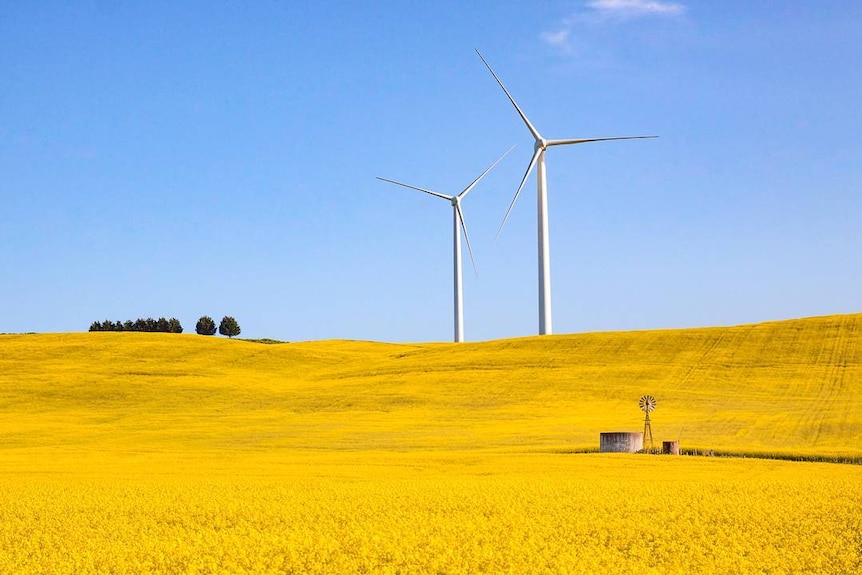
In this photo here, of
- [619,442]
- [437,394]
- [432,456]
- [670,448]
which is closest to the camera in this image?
[432,456]

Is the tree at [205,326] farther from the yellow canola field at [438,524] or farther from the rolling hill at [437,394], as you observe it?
the yellow canola field at [438,524]

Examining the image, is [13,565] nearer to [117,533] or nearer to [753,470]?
[117,533]

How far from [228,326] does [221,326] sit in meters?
1.51

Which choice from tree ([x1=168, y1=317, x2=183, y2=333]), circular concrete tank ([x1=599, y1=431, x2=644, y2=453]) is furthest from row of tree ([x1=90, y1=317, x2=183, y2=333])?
circular concrete tank ([x1=599, y1=431, x2=644, y2=453])

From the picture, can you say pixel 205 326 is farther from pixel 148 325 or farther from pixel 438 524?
pixel 438 524

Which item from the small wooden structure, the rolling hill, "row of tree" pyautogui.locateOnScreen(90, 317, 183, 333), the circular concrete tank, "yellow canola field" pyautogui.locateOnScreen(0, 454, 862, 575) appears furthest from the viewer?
"row of tree" pyautogui.locateOnScreen(90, 317, 183, 333)

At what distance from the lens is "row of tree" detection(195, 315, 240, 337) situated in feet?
555

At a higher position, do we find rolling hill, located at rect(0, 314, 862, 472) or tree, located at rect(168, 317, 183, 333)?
tree, located at rect(168, 317, 183, 333)

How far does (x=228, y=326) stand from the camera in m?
172

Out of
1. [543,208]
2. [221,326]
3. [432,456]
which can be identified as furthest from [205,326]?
[432,456]

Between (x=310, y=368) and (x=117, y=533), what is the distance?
208ft

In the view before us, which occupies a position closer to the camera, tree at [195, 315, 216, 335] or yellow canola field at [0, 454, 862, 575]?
yellow canola field at [0, 454, 862, 575]

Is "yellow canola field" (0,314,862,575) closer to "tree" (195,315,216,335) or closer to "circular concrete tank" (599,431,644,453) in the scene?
"circular concrete tank" (599,431,644,453)

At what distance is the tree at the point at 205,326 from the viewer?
169 metres
